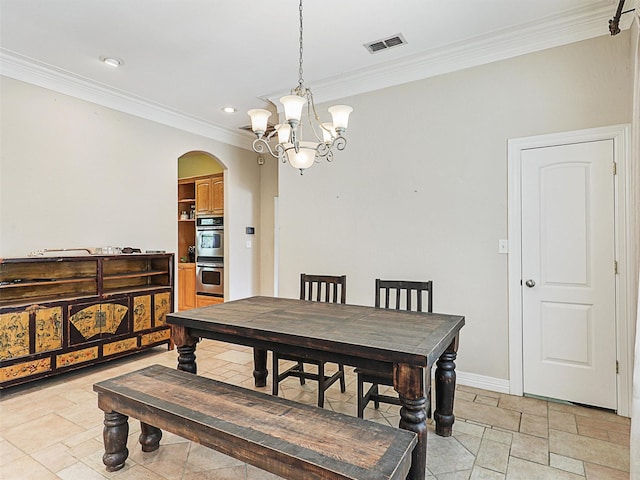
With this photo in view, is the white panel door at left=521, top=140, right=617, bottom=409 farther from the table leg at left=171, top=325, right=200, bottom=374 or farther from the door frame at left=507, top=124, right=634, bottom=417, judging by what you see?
the table leg at left=171, top=325, right=200, bottom=374

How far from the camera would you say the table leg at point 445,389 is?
2.29 metres

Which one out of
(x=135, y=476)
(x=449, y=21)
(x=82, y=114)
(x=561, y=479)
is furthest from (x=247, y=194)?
(x=561, y=479)

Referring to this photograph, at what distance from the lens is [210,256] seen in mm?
5887

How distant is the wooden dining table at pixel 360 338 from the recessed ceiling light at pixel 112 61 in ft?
8.18

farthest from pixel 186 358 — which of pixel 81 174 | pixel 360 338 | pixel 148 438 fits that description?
pixel 81 174

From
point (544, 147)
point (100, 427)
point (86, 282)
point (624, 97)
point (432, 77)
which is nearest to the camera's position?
point (100, 427)

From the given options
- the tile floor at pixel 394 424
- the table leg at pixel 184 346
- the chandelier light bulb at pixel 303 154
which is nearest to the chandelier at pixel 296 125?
the chandelier light bulb at pixel 303 154

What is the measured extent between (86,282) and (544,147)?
176 inches

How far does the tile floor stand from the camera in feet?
6.58

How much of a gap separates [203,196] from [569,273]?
5.16m

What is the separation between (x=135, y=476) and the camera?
6.48ft

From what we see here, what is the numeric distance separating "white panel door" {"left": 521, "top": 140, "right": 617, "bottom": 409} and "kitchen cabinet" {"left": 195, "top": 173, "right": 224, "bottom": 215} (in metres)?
4.34

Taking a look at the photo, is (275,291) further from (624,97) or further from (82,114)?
(624,97)

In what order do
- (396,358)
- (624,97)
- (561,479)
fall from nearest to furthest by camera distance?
(396,358)
(561,479)
(624,97)
